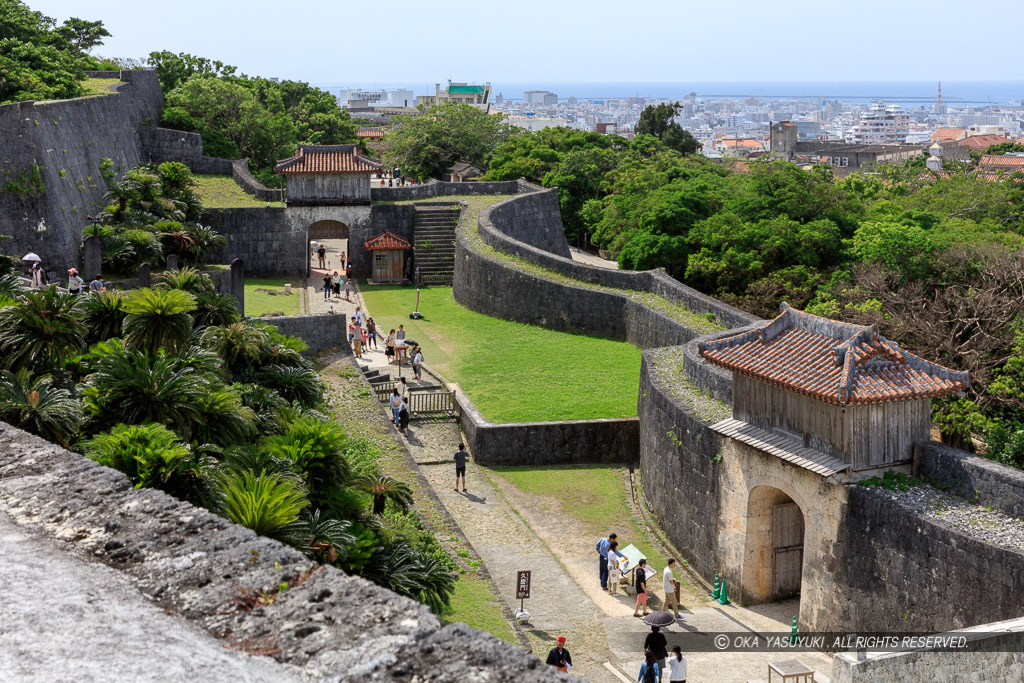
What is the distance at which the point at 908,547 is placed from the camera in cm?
1462

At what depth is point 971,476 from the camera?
14.9 meters

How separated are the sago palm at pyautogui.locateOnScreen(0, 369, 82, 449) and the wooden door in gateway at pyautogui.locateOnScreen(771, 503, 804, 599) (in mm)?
10231

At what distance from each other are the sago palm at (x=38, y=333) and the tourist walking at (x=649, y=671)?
9.41m

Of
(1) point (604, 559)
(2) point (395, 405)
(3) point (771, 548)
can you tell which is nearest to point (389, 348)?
(2) point (395, 405)

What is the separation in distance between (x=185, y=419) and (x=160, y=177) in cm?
2186

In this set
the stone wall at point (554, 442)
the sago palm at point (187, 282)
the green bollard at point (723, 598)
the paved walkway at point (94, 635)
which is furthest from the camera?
the stone wall at point (554, 442)

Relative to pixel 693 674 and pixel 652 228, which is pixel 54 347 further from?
pixel 652 228

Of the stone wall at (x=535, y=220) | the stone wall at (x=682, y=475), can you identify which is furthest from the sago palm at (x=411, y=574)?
the stone wall at (x=535, y=220)

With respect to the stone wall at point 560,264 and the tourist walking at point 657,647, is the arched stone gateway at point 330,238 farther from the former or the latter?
the tourist walking at point 657,647

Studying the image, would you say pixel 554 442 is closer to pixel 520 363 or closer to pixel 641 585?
pixel 520 363

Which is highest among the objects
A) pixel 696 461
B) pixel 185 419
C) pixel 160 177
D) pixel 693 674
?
pixel 160 177

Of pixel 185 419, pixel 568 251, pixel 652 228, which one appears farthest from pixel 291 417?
pixel 568 251

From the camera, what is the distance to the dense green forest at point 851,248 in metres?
21.7

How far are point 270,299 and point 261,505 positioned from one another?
22710 millimetres
